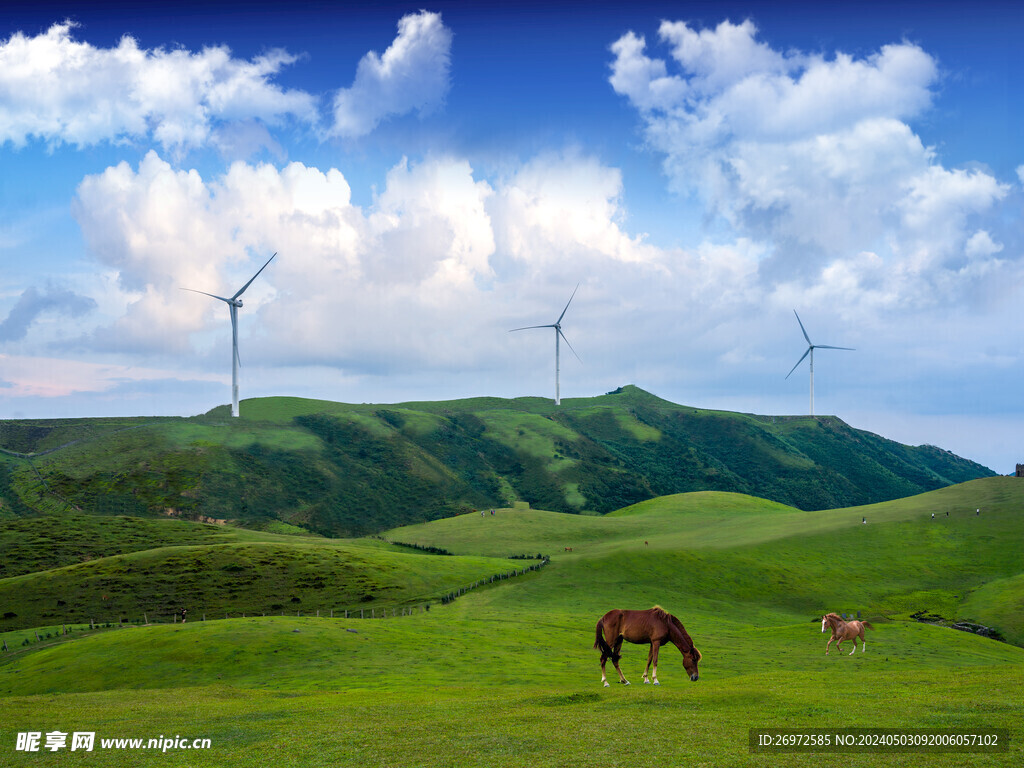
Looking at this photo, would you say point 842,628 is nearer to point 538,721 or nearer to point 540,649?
point 540,649

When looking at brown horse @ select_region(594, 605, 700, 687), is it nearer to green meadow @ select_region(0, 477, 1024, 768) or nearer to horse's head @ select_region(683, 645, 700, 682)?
horse's head @ select_region(683, 645, 700, 682)

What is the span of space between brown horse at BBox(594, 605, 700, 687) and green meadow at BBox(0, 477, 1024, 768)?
5.61 feet

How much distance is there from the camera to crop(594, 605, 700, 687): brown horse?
1447 inches

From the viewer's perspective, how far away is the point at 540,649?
2419 inches

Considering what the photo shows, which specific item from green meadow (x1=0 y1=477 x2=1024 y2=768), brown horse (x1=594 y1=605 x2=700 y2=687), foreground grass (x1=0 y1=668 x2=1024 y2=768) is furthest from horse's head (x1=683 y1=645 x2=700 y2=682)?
green meadow (x1=0 y1=477 x2=1024 y2=768)

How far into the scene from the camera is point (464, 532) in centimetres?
15962

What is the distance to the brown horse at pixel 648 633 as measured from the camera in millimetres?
36750

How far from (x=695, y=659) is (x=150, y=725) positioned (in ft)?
84.0

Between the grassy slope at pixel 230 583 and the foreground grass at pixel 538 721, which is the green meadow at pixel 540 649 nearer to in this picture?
Result: the foreground grass at pixel 538 721

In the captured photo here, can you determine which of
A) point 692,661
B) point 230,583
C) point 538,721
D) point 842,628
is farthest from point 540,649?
point 230,583

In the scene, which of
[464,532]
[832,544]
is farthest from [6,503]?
[832,544]

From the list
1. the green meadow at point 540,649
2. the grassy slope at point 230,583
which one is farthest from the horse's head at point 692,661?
the grassy slope at point 230,583

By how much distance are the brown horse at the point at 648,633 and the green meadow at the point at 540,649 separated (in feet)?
5.61

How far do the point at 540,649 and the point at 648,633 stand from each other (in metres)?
26.8
